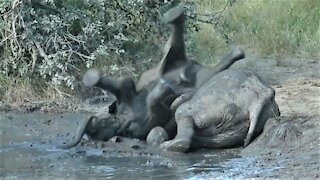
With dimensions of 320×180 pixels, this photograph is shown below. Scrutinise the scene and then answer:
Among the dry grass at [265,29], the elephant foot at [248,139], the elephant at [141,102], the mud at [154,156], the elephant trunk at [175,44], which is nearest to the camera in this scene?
the mud at [154,156]

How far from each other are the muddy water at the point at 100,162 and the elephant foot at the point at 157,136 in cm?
19

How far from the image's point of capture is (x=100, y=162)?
6707 millimetres

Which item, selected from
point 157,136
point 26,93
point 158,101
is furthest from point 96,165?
point 26,93

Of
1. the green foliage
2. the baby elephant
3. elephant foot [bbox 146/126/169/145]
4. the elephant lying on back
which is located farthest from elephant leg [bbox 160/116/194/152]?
the green foliage

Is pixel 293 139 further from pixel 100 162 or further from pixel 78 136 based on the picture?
pixel 78 136

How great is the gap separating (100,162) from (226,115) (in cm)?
120

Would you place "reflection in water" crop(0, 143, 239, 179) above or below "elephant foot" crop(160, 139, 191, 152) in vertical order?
below

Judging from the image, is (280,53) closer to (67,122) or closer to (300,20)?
(300,20)

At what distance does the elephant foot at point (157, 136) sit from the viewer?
718 centimetres

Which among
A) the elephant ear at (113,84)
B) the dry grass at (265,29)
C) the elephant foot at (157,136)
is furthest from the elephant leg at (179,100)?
the dry grass at (265,29)

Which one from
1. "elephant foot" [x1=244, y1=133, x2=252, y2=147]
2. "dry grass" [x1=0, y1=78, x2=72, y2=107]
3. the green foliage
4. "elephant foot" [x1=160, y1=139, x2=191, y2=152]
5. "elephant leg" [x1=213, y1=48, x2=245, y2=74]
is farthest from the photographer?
the green foliage

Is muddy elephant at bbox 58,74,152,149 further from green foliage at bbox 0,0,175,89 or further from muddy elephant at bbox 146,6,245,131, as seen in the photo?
green foliage at bbox 0,0,175,89

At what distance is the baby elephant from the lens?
23.4 ft

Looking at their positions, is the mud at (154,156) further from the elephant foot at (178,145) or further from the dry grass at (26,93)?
the dry grass at (26,93)
